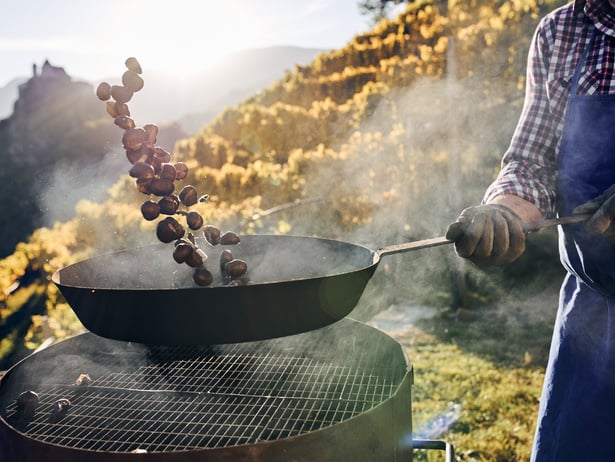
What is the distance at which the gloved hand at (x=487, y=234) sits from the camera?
1.57 m

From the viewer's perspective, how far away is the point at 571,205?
181 centimetres

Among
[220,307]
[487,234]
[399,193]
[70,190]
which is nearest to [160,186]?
[220,307]

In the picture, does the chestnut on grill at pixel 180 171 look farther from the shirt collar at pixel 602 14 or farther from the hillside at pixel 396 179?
the hillside at pixel 396 179

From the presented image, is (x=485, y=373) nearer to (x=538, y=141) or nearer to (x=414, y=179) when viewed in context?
(x=414, y=179)

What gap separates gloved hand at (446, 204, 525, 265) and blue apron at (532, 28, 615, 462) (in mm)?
301

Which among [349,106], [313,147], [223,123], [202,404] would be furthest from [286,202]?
[202,404]

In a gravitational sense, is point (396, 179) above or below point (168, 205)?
below

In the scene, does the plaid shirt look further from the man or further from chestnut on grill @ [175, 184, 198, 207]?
chestnut on grill @ [175, 184, 198, 207]

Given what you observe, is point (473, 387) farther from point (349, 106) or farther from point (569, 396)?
point (349, 106)

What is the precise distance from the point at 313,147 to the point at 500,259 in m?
7.30

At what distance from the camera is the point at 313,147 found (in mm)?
8750

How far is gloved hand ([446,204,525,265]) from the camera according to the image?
1.57 metres

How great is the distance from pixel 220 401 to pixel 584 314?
1419mm

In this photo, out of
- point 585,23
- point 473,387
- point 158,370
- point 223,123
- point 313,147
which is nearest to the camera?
point 585,23
